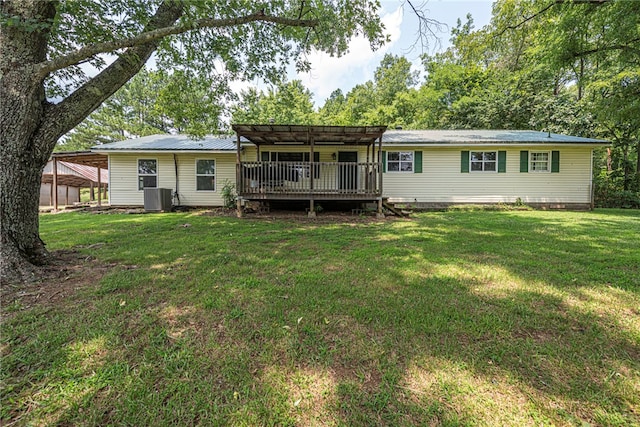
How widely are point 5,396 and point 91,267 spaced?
2.55 m

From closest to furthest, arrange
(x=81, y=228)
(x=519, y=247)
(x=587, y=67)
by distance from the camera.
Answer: (x=519, y=247), (x=81, y=228), (x=587, y=67)

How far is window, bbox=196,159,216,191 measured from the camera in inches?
461

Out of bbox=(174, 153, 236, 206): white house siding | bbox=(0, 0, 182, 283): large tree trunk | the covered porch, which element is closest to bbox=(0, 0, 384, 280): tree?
bbox=(0, 0, 182, 283): large tree trunk

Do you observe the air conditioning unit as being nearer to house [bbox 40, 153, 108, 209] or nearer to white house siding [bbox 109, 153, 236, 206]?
white house siding [bbox 109, 153, 236, 206]

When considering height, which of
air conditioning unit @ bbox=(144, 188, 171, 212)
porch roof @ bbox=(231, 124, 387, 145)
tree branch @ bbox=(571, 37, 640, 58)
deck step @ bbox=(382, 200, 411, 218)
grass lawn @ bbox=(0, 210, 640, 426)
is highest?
tree branch @ bbox=(571, 37, 640, 58)

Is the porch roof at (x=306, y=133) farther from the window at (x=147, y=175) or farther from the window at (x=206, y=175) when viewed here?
the window at (x=147, y=175)

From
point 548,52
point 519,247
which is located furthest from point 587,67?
point 519,247

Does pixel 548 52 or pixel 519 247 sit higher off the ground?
pixel 548 52

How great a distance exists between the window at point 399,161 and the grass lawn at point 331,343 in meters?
7.83

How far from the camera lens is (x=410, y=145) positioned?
10961mm

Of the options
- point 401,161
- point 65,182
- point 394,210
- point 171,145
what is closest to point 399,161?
point 401,161

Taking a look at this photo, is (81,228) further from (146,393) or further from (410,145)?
(410,145)

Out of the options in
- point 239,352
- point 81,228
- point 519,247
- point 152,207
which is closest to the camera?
point 239,352

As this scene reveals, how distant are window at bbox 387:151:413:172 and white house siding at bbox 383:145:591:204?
0.19 m
